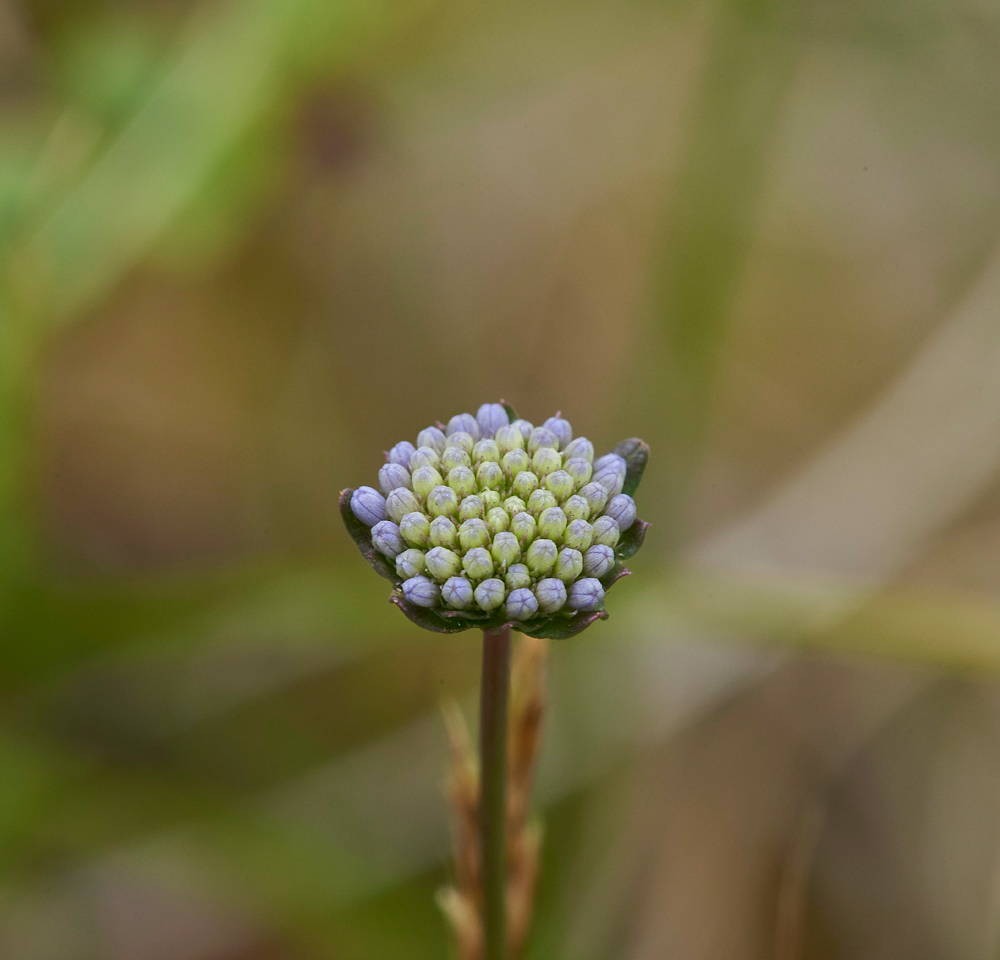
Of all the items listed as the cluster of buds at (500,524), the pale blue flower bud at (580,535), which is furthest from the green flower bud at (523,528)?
the pale blue flower bud at (580,535)

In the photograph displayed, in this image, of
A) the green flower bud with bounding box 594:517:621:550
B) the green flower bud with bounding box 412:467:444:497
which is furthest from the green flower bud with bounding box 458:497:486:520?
the green flower bud with bounding box 594:517:621:550

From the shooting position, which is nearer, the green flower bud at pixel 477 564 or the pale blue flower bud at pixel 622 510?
the green flower bud at pixel 477 564

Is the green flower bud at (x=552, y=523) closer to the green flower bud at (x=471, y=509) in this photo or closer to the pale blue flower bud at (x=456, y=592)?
the green flower bud at (x=471, y=509)

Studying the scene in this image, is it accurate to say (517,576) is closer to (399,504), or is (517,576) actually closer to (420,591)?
(420,591)

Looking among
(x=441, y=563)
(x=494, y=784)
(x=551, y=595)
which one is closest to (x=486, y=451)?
(x=441, y=563)

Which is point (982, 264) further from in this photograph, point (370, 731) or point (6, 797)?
point (6, 797)

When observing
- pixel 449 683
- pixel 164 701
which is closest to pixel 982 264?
pixel 449 683
